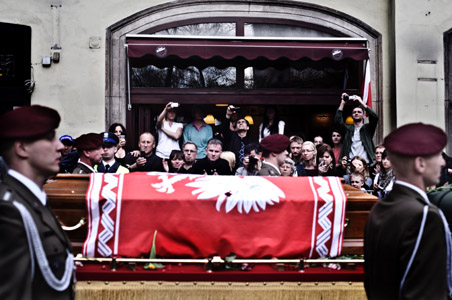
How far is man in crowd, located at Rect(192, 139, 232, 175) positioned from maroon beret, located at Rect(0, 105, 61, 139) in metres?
3.87

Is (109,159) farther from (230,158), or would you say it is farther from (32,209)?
(32,209)

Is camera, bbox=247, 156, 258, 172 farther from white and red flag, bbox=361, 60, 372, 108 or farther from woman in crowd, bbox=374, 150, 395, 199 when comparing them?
white and red flag, bbox=361, 60, 372, 108

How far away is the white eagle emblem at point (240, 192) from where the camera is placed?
3812 mm

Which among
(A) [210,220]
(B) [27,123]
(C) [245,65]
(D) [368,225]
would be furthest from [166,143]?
(B) [27,123]

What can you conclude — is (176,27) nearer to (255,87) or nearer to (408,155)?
(255,87)

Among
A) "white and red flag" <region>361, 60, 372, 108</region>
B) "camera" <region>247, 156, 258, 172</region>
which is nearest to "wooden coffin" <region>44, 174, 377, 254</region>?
"camera" <region>247, 156, 258, 172</region>

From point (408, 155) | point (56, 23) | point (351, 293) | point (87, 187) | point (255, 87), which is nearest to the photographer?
point (408, 155)

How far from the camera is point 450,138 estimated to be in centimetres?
971

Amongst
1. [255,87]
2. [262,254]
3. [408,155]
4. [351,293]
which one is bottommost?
[351,293]

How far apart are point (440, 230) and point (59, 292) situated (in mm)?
1638

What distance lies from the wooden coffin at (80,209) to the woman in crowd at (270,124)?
430 centimetres

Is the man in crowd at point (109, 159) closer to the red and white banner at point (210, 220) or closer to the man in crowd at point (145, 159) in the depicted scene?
the man in crowd at point (145, 159)

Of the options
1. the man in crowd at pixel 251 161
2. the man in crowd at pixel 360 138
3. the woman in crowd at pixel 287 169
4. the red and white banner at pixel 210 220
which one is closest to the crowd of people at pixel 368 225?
the red and white banner at pixel 210 220

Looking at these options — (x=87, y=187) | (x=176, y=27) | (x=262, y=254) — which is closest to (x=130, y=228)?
(x=87, y=187)
